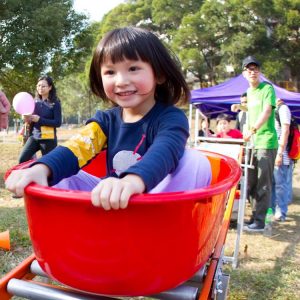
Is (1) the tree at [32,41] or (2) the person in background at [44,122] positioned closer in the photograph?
(2) the person in background at [44,122]

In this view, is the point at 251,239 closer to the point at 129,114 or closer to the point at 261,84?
the point at 261,84

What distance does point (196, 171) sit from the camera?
1116mm

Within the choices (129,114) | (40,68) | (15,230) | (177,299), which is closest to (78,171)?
(129,114)

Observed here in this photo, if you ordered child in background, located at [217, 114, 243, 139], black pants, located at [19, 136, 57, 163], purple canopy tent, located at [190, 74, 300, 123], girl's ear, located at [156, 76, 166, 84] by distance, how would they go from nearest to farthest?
girl's ear, located at [156, 76, 166, 84] → child in background, located at [217, 114, 243, 139] → black pants, located at [19, 136, 57, 163] → purple canopy tent, located at [190, 74, 300, 123]

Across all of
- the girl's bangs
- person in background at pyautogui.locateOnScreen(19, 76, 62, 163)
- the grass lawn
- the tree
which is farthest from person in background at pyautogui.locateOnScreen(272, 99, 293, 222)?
the tree

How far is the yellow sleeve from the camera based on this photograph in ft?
3.83

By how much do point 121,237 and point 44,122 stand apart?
11.1 ft

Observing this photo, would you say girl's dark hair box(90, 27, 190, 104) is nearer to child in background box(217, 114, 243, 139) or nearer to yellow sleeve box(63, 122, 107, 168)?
yellow sleeve box(63, 122, 107, 168)

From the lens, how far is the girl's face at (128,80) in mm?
1151

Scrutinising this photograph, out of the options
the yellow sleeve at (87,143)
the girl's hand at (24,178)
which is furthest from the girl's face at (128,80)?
the girl's hand at (24,178)

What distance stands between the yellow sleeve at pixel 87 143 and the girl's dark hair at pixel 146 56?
0.21 metres

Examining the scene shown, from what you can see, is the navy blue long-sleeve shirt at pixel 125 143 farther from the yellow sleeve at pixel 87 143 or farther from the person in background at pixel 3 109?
the person in background at pixel 3 109

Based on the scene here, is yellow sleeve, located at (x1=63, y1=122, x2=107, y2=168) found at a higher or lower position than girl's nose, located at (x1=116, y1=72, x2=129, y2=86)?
lower

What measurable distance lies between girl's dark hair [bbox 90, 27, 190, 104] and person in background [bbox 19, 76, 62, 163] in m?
2.68
